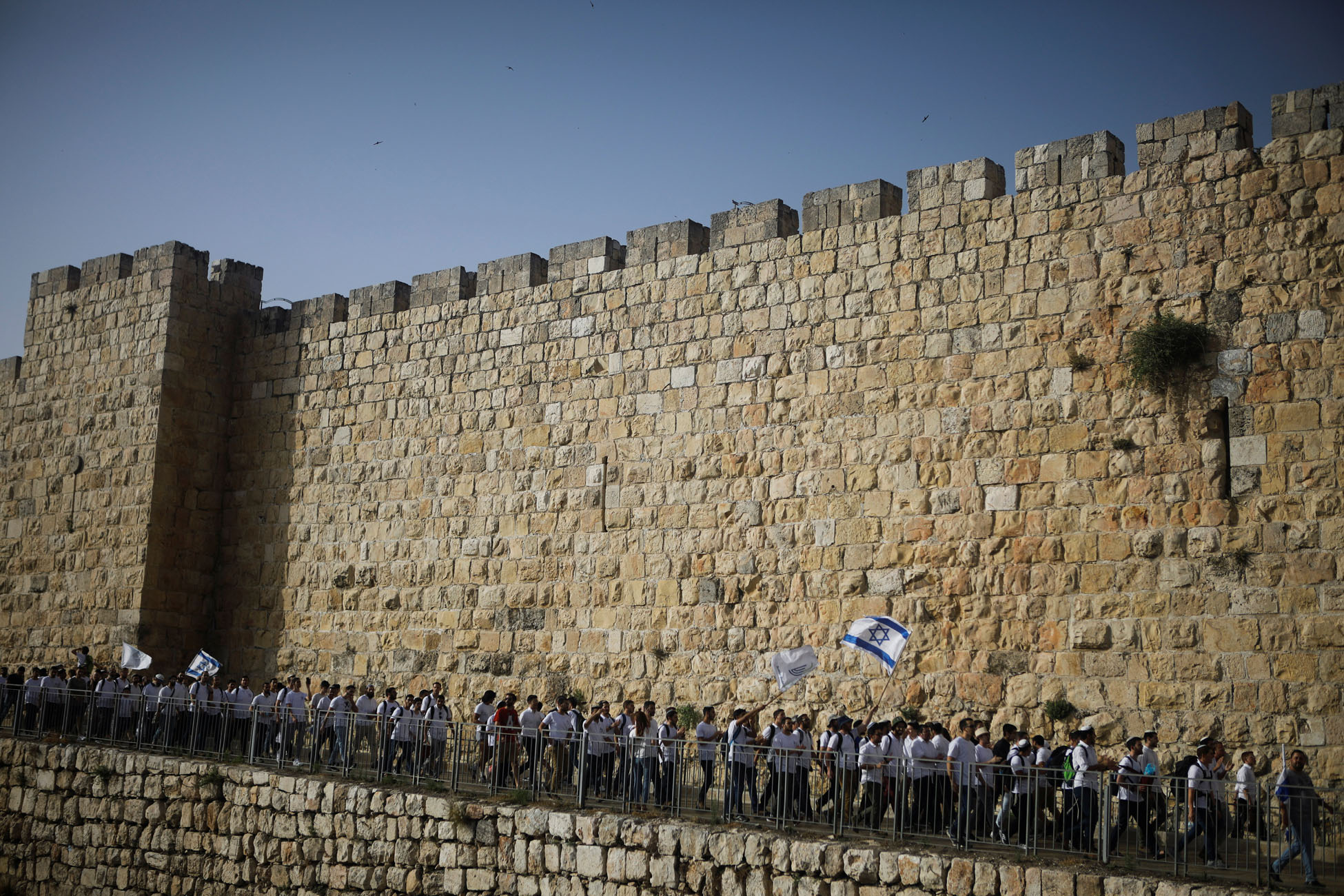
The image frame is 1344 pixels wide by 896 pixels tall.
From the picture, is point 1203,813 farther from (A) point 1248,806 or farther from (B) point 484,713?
(B) point 484,713

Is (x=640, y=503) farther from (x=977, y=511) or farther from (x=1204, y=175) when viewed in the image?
(x=1204, y=175)

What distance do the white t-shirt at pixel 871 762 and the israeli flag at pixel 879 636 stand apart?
0.95m

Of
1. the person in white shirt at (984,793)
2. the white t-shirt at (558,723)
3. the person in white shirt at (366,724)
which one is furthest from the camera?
the person in white shirt at (366,724)

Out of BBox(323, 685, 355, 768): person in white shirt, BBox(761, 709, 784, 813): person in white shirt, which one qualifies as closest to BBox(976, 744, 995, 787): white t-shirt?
BBox(761, 709, 784, 813): person in white shirt

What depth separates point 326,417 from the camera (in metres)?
16.9

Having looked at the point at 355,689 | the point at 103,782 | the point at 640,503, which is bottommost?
the point at 103,782

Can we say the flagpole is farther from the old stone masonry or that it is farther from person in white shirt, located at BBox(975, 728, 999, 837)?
person in white shirt, located at BBox(975, 728, 999, 837)

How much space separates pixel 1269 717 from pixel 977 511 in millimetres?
2933

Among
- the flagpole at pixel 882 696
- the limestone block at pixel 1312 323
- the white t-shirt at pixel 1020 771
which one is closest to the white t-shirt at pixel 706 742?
the flagpole at pixel 882 696

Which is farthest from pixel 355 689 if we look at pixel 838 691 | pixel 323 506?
pixel 838 691

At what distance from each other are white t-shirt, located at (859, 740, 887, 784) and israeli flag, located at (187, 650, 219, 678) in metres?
8.12

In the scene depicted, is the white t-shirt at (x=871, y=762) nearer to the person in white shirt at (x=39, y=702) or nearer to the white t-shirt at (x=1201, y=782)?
the white t-shirt at (x=1201, y=782)

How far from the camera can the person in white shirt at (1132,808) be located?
8.23 m

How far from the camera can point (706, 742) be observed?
403 inches
